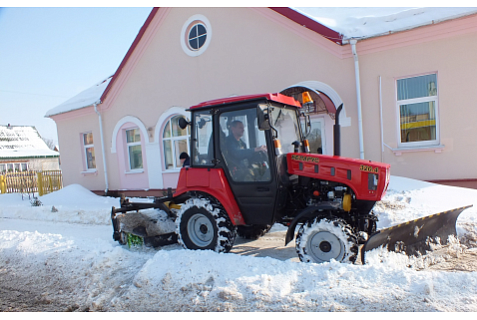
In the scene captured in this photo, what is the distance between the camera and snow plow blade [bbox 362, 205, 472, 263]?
389cm

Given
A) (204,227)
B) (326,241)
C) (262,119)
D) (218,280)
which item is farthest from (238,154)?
(218,280)

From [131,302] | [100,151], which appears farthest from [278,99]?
[100,151]

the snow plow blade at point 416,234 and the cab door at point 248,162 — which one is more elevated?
the cab door at point 248,162

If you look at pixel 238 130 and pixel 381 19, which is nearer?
pixel 238 130

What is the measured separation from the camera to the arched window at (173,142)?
36.9ft

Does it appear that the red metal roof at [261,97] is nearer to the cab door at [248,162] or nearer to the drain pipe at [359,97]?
the cab door at [248,162]

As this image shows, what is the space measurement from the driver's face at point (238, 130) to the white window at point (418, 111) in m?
4.78

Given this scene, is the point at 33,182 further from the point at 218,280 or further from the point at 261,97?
the point at 218,280

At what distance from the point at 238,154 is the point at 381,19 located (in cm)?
549

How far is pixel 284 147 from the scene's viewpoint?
15.4 feet

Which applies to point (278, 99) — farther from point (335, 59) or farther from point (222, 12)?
point (222, 12)

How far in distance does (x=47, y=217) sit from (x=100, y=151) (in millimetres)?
4197

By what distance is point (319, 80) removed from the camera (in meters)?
8.53

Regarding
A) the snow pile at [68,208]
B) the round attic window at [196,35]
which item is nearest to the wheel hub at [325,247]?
the snow pile at [68,208]
